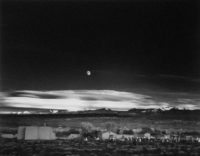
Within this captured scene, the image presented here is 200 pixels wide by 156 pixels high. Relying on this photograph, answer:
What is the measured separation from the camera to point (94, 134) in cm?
994

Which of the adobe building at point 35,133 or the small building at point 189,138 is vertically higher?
the adobe building at point 35,133

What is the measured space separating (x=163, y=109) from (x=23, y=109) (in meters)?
3.04

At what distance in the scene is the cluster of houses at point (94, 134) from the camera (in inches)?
365

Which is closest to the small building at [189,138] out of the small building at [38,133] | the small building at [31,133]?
the small building at [38,133]

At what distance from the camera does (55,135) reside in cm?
966

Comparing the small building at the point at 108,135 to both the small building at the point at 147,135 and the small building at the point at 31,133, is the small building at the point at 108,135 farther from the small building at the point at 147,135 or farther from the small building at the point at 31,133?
the small building at the point at 31,133

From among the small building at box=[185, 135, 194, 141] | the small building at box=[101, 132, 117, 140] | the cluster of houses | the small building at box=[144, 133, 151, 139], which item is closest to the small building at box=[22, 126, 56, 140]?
the cluster of houses

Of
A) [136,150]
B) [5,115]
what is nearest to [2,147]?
[5,115]

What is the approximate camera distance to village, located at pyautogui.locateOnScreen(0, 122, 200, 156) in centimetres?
A: 877

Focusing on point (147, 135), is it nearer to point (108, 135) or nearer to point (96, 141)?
point (108, 135)

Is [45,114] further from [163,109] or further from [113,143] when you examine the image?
[163,109]

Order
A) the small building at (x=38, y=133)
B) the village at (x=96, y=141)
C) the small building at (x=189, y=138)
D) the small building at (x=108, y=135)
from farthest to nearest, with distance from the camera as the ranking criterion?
the small building at (x=108, y=135) → the small building at (x=189, y=138) → the small building at (x=38, y=133) → the village at (x=96, y=141)

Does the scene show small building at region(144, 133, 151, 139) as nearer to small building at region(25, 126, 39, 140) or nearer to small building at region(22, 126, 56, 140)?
small building at region(22, 126, 56, 140)

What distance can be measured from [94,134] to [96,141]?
17 centimetres
